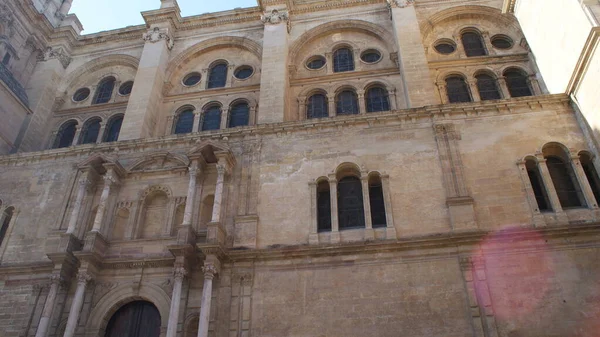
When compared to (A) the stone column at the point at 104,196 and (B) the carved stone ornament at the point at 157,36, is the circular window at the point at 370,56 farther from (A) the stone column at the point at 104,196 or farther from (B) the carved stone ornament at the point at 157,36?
(A) the stone column at the point at 104,196

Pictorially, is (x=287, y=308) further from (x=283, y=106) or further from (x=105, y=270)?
(x=283, y=106)

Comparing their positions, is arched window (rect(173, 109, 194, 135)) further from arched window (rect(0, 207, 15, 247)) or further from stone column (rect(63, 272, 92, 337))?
stone column (rect(63, 272, 92, 337))

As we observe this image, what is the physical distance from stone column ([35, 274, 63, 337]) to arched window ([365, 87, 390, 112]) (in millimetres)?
13504

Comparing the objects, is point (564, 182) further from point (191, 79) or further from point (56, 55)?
point (56, 55)

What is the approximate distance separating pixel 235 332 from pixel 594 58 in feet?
42.3

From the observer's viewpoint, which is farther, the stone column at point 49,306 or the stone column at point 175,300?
the stone column at point 49,306

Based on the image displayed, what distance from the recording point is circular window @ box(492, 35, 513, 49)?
22.8m

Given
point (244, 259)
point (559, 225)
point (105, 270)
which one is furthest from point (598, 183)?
point (105, 270)

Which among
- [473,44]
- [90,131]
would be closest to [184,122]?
[90,131]

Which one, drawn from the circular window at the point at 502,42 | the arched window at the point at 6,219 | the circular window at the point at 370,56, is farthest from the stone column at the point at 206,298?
the circular window at the point at 502,42

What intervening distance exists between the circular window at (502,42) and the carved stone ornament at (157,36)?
1540 centimetres

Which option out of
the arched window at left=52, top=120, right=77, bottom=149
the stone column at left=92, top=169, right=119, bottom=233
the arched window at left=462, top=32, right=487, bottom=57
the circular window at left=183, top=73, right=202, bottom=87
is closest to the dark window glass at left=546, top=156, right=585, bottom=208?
the arched window at left=462, top=32, right=487, bottom=57

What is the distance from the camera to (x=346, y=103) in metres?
22.0

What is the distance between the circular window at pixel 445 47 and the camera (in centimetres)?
2298
